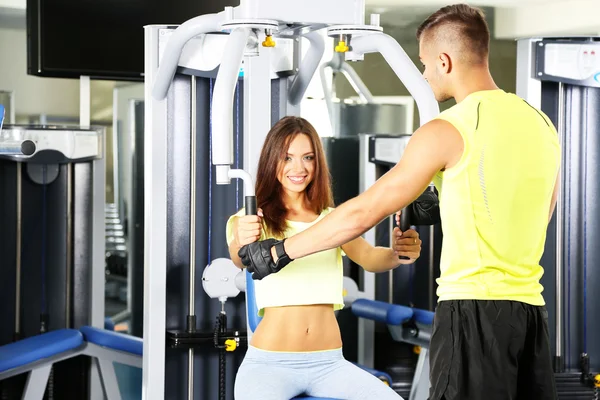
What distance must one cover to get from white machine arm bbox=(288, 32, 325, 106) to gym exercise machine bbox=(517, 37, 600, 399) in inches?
52.4

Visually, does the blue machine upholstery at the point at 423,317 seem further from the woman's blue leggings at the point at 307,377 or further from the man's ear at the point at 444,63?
the man's ear at the point at 444,63

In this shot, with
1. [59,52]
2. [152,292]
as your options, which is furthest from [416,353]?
[59,52]

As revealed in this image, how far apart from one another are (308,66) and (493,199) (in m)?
1.06

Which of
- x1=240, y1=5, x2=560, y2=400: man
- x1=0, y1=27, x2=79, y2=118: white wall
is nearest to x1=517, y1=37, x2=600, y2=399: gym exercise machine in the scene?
x1=240, y1=5, x2=560, y2=400: man

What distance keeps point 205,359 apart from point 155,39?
112 centimetres

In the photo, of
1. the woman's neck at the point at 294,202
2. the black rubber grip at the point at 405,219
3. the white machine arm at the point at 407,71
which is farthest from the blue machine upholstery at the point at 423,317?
the white machine arm at the point at 407,71

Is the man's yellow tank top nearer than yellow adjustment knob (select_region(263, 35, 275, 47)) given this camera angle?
Yes

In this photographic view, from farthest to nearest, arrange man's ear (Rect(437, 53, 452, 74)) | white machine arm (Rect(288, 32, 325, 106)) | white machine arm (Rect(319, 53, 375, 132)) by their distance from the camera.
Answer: white machine arm (Rect(319, 53, 375, 132)), white machine arm (Rect(288, 32, 325, 106)), man's ear (Rect(437, 53, 452, 74))

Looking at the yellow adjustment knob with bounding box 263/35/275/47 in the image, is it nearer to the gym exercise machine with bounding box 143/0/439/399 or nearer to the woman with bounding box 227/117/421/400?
the woman with bounding box 227/117/421/400

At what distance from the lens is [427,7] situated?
608 centimetres

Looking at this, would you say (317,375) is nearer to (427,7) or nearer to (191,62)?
(191,62)

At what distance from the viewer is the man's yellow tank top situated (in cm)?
177

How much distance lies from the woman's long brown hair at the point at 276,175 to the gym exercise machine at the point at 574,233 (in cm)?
167

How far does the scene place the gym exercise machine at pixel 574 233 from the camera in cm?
387
